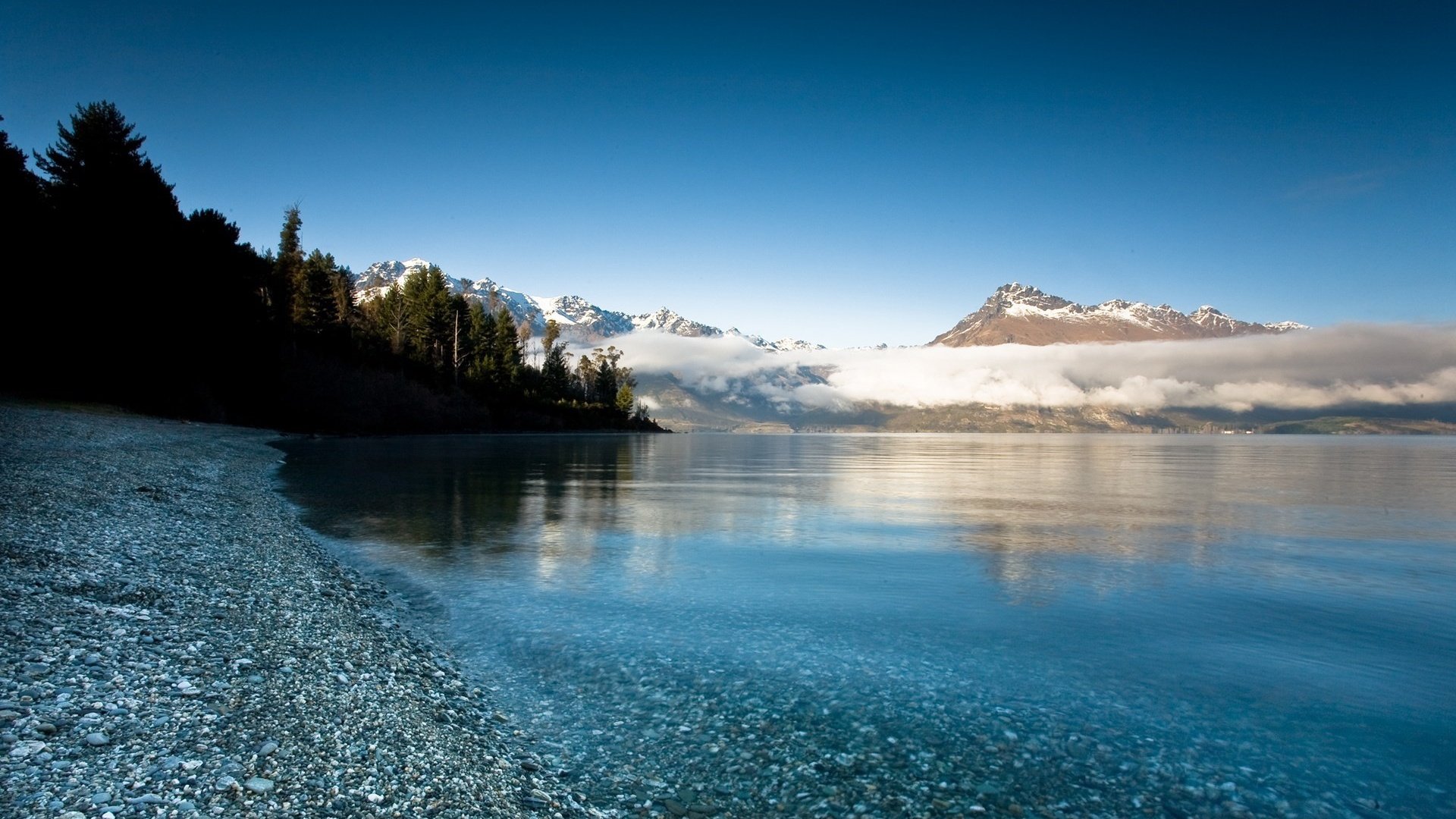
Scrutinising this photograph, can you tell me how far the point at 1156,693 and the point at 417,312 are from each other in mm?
137987

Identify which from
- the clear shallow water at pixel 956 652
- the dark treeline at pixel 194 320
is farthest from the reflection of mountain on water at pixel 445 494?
the dark treeline at pixel 194 320

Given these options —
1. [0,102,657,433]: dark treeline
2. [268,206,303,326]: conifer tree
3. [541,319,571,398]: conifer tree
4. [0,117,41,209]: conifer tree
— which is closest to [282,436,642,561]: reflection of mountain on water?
[0,102,657,433]: dark treeline

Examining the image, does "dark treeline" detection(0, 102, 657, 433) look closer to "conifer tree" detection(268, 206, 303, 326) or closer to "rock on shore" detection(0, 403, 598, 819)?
"conifer tree" detection(268, 206, 303, 326)

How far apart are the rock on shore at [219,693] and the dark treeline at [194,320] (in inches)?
1702

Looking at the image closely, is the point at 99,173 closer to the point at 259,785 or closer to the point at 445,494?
the point at 445,494

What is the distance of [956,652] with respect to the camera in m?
13.2

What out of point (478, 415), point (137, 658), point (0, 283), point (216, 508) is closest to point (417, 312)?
point (478, 415)

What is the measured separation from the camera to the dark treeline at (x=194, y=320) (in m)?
49.9

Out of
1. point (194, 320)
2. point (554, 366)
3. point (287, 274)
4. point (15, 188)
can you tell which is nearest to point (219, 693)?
point (15, 188)

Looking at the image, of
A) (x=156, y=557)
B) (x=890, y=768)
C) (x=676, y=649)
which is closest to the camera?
(x=890, y=768)

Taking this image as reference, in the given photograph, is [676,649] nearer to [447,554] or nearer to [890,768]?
[890,768]

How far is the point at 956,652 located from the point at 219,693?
1138 cm

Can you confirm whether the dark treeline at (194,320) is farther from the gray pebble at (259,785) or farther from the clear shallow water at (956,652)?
the gray pebble at (259,785)

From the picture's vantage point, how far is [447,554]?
2112 cm
